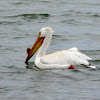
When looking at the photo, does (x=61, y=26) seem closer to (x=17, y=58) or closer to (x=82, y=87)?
(x=17, y=58)

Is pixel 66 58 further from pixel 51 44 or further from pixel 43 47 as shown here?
pixel 51 44

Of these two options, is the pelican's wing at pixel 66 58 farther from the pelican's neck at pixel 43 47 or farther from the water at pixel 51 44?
the pelican's neck at pixel 43 47

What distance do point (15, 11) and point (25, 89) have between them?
894 cm

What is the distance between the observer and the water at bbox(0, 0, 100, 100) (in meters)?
7.74

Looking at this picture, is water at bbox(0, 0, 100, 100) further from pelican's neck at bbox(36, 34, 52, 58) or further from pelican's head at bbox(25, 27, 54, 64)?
pelican's neck at bbox(36, 34, 52, 58)

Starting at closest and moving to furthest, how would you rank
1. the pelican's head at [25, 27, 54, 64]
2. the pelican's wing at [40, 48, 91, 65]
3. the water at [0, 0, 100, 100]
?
1. the water at [0, 0, 100, 100]
2. the pelican's wing at [40, 48, 91, 65]
3. the pelican's head at [25, 27, 54, 64]

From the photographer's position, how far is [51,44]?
11.9 metres

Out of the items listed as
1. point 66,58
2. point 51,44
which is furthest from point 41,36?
point 51,44

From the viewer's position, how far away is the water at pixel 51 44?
7738 millimetres

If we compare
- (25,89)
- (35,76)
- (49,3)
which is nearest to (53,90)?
(25,89)

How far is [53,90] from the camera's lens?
25.5 feet

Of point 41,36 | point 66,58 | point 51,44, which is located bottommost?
point 51,44

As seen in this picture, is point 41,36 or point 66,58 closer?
point 66,58

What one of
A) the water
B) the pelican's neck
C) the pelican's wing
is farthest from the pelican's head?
the pelican's wing
